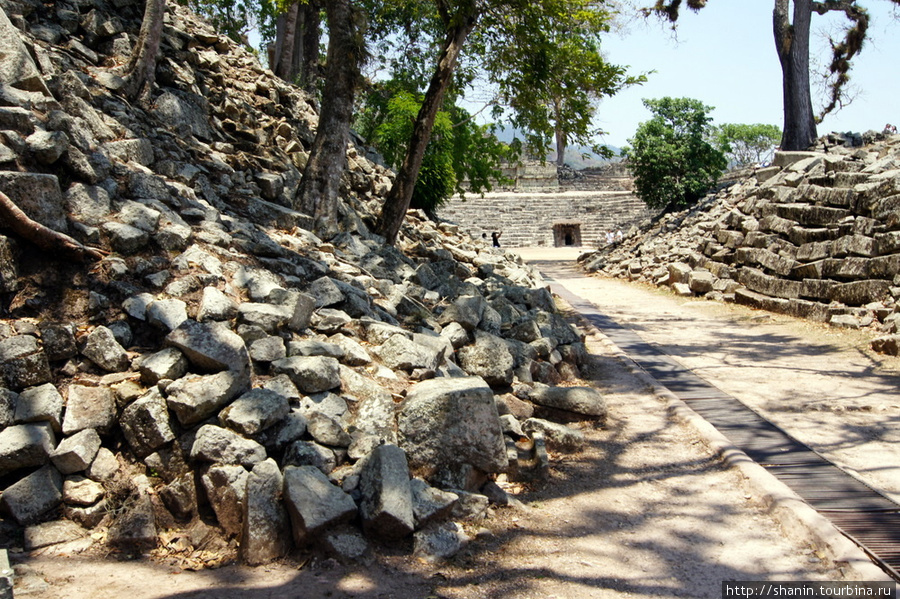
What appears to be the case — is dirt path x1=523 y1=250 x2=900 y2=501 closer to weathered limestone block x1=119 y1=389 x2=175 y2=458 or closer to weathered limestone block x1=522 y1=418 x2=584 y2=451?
weathered limestone block x1=522 y1=418 x2=584 y2=451

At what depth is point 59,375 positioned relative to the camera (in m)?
4.12

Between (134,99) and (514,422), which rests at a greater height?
(134,99)

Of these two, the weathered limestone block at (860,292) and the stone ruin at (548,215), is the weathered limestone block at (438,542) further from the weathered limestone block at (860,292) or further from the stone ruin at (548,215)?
the stone ruin at (548,215)

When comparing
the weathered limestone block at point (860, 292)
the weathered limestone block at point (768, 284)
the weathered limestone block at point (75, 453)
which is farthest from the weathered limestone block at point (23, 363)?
the weathered limestone block at point (768, 284)

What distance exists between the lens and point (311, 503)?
3584 mm

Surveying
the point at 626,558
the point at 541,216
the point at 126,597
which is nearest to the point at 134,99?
the point at 126,597

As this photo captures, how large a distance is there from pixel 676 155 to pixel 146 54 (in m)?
19.3

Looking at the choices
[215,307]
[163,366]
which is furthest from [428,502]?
[215,307]

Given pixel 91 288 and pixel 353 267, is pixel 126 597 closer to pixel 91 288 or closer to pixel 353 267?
pixel 91 288

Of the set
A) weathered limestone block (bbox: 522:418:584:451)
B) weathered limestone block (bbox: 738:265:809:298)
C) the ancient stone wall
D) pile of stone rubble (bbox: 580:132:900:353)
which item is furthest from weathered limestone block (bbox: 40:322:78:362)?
the ancient stone wall

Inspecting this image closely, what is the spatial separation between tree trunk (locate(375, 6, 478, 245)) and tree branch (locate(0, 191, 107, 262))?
5.23 metres

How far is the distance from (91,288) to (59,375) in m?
0.74

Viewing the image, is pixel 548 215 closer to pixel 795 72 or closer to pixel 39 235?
pixel 795 72

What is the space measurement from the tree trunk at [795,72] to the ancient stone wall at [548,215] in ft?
35.9
